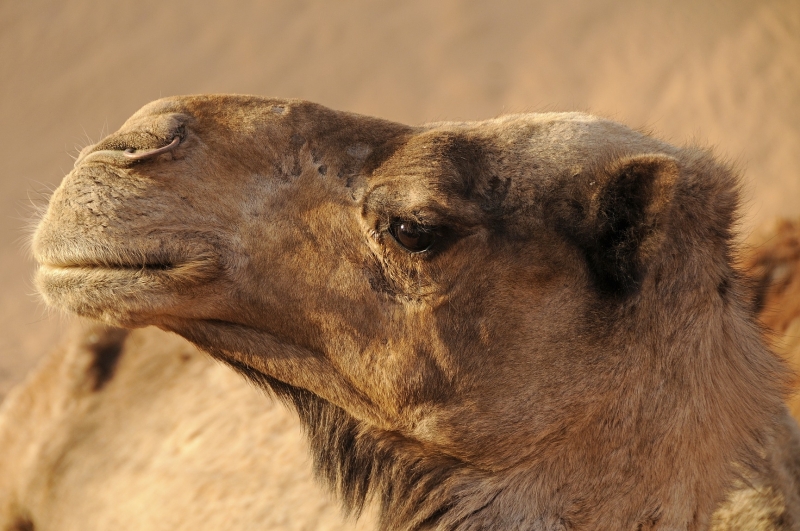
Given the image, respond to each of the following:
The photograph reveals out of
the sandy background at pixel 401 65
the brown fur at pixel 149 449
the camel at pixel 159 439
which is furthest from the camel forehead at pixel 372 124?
the sandy background at pixel 401 65

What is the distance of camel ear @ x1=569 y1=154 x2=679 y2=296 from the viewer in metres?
A: 1.96

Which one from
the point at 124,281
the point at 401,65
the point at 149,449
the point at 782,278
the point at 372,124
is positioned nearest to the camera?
the point at 124,281

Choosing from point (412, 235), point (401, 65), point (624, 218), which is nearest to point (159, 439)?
point (412, 235)

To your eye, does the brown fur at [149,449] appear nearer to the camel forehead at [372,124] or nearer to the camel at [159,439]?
the camel at [159,439]

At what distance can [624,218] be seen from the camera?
2.05 m

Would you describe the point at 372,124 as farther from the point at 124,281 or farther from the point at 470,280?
the point at 124,281

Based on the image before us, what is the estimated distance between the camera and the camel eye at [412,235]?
80.7 inches

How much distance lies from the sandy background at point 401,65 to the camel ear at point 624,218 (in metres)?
6.00

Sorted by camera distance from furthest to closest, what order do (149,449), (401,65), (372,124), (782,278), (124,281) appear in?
(401,65)
(149,449)
(782,278)
(372,124)
(124,281)

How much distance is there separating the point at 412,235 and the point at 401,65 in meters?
7.85

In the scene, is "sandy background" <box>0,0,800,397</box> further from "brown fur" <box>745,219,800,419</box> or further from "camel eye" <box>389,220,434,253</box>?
"camel eye" <box>389,220,434,253</box>

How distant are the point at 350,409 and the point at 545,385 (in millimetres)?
560

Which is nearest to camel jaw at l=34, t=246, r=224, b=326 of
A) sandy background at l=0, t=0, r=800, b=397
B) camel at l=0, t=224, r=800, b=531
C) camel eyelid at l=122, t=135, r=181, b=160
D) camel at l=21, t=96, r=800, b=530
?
camel at l=21, t=96, r=800, b=530

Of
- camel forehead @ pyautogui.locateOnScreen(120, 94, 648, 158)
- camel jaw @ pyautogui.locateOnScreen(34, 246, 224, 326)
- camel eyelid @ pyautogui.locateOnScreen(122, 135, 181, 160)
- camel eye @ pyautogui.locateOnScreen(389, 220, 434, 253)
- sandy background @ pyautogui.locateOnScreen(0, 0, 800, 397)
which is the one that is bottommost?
camel jaw @ pyautogui.locateOnScreen(34, 246, 224, 326)
